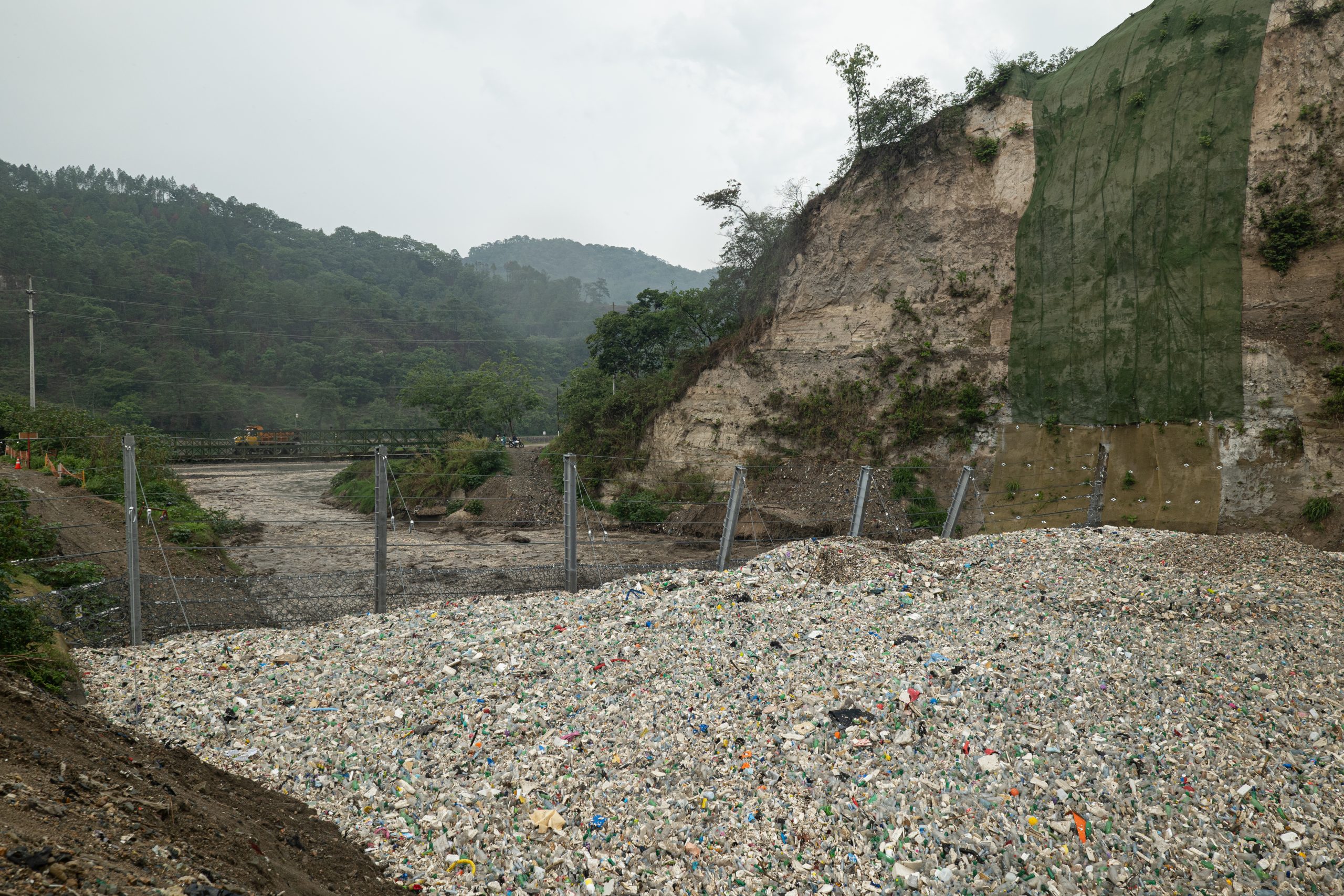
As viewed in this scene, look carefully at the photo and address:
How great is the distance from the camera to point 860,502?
8.04 metres

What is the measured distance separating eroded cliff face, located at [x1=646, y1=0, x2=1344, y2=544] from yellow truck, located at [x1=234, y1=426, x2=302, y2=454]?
17.5m

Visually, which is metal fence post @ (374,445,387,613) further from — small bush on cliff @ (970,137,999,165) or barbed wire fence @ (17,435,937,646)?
small bush on cliff @ (970,137,999,165)

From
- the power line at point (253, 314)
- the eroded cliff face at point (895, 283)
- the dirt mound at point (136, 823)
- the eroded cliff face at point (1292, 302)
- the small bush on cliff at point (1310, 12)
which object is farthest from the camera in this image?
the power line at point (253, 314)

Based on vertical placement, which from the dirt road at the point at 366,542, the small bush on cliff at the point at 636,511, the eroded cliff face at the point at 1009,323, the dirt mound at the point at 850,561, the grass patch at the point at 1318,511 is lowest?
the dirt road at the point at 366,542

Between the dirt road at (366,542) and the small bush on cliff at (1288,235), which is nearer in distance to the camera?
the small bush on cliff at (1288,235)

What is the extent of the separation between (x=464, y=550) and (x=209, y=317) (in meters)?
56.7

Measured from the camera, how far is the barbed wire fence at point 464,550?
5.88m

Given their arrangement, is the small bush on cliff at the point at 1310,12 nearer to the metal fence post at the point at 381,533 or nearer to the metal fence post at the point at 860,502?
the metal fence post at the point at 860,502

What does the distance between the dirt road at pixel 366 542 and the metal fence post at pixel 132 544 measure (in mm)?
3654

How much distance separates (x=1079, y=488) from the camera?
13.0 metres

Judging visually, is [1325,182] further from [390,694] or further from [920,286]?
[390,694]

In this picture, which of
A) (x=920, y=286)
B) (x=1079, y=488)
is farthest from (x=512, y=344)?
(x=1079, y=488)

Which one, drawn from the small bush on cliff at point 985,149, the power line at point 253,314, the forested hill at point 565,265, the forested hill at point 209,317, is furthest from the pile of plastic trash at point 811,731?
the forested hill at point 565,265

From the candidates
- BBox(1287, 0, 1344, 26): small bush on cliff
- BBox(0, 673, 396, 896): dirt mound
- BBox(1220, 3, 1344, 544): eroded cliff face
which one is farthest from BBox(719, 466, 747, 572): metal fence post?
BBox(1287, 0, 1344, 26): small bush on cliff
